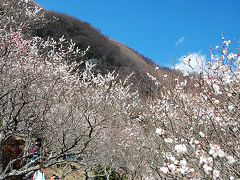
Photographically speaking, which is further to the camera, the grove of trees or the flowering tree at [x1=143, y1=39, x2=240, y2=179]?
the grove of trees

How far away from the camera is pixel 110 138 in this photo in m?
9.79

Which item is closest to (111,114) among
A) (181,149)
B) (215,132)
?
(215,132)

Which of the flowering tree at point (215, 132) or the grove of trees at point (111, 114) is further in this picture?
the grove of trees at point (111, 114)

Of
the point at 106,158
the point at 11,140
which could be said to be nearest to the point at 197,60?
the point at 11,140

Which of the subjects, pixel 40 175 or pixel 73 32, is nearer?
pixel 40 175

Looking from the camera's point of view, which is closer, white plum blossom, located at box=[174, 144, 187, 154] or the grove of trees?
white plum blossom, located at box=[174, 144, 187, 154]

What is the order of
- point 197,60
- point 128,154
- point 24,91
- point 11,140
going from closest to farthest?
point 197,60, point 24,91, point 11,140, point 128,154

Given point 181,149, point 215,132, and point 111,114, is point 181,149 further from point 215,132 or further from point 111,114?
point 111,114

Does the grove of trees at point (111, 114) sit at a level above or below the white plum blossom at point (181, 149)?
above

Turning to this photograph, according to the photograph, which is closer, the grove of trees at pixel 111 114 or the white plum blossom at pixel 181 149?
the white plum blossom at pixel 181 149

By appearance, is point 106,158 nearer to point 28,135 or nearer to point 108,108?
point 108,108

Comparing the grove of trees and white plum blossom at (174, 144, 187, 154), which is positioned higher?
the grove of trees

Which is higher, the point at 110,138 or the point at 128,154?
the point at 110,138

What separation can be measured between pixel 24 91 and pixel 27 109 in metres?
2.04
